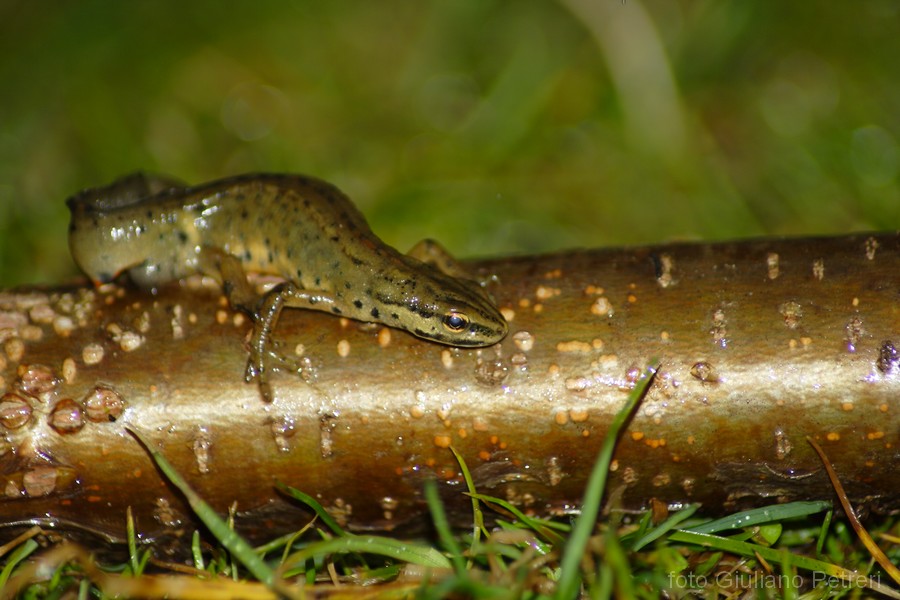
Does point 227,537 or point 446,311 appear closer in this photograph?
point 227,537

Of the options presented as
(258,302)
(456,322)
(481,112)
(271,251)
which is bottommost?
(456,322)

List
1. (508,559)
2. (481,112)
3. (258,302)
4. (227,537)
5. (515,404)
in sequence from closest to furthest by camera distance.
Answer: (227,537), (515,404), (508,559), (258,302), (481,112)

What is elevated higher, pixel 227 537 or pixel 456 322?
pixel 456 322

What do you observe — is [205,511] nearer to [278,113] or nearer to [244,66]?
[278,113]

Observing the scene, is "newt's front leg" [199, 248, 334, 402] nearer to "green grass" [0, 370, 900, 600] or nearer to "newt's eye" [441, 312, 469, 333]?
"green grass" [0, 370, 900, 600]

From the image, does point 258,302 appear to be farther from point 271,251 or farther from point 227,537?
point 227,537

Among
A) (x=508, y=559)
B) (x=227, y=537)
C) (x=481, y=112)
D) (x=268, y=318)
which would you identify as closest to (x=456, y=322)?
(x=268, y=318)

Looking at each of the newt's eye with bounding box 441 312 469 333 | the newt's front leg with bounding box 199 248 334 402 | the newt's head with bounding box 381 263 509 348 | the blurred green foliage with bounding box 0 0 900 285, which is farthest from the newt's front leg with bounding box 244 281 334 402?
the blurred green foliage with bounding box 0 0 900 285
